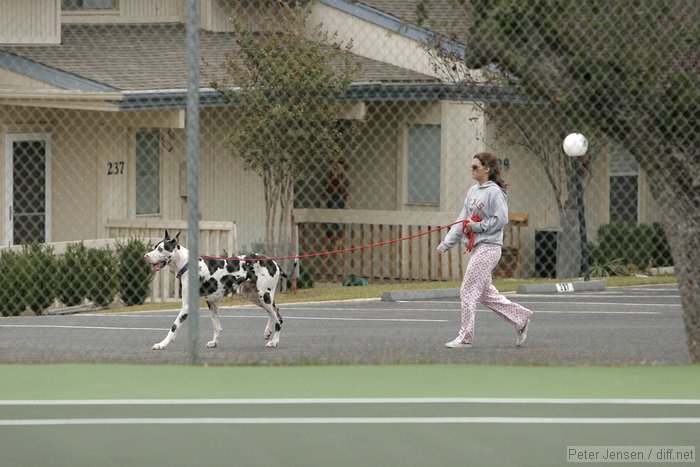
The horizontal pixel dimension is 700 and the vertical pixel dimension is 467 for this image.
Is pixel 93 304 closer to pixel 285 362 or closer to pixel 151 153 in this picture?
pixel 151 153

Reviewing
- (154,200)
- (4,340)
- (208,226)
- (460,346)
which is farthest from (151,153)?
(460,346)

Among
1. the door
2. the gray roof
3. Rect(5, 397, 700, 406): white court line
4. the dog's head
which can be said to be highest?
the gray roof

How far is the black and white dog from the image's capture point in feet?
46.5

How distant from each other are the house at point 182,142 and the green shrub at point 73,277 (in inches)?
90.5

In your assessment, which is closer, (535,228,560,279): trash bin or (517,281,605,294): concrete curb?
(517,281,605,294): concrete curb

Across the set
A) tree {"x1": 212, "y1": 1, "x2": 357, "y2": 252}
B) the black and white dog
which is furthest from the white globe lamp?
the black and white dog

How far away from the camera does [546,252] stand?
2530 cm

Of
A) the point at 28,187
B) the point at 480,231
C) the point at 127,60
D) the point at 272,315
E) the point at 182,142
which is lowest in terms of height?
the point at 272,315

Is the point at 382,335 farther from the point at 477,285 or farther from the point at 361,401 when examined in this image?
the point at 361,401

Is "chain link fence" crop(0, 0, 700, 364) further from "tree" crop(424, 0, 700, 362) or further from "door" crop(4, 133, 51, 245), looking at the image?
"tree" crop(424, 0, 700, 362)
